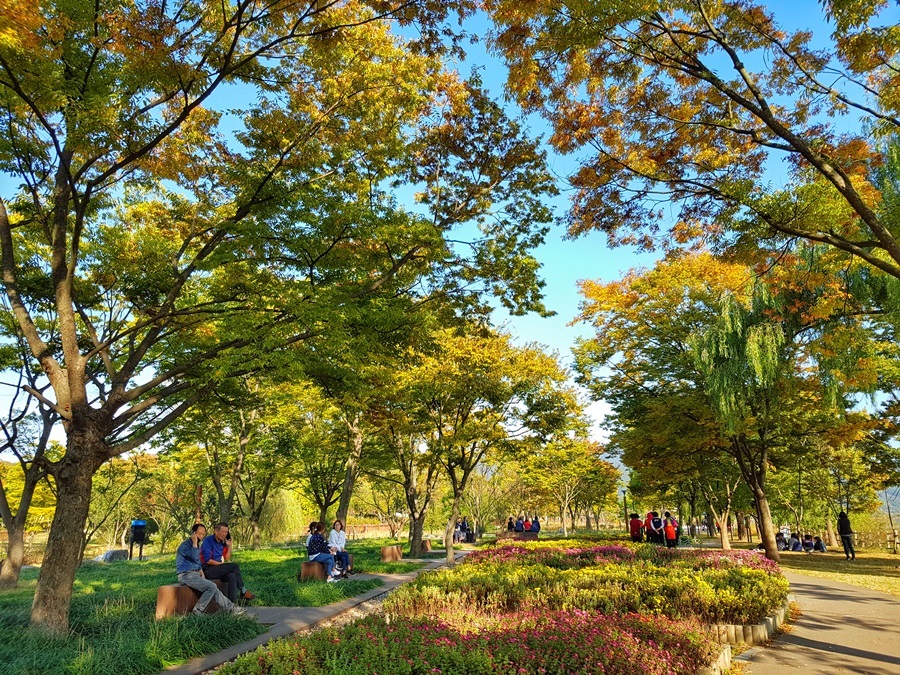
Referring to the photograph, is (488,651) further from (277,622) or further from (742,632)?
(277,622)

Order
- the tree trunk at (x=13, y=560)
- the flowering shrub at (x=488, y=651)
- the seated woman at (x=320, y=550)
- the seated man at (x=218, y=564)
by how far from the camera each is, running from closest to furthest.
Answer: the flowering shrub at (x=488, y=651), the seated man at (x=218, y=564), the seated woman at (x=320, y=550), the tree trunk at (x=13, y=560)

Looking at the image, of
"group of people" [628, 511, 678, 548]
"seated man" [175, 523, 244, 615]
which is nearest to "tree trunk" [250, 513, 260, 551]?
"group of people" [628, 511, 678, 548]

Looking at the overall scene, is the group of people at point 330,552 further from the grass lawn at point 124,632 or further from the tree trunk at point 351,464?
the tree trunk at point 351,464

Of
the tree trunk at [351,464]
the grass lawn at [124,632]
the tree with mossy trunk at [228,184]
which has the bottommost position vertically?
the grass lawn at [124,632]

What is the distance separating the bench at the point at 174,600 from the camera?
7.11 m

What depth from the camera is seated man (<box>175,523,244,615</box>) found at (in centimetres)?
745

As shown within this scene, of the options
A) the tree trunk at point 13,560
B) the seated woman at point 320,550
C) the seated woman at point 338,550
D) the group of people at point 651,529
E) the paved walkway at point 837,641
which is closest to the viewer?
the paved walkway at point 837,641

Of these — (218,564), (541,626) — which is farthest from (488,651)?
(218,564)

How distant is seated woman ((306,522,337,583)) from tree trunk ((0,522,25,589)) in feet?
22.4

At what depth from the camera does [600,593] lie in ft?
23.9

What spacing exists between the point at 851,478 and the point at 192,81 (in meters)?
37.5

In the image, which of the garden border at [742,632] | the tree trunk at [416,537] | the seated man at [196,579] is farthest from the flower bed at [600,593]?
the tree trunk at [416,537]

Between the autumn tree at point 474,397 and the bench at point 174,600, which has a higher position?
the autumn tree at point 474,397

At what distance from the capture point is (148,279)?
10.3 metres
